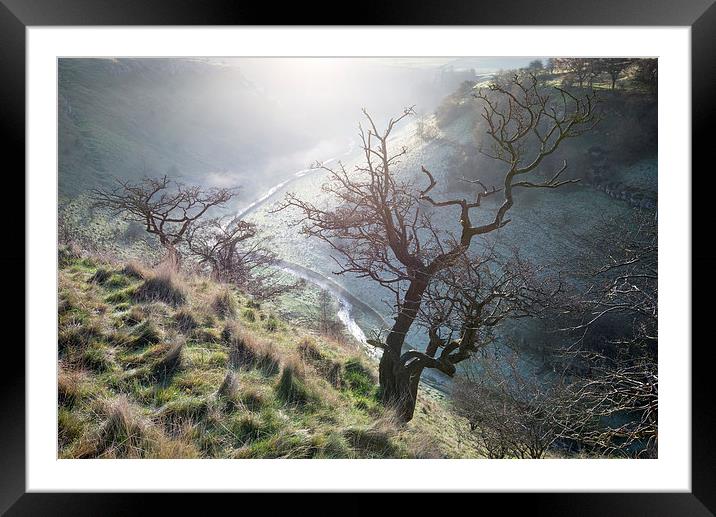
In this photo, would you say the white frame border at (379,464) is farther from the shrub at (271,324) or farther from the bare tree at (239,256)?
the bare tree at (239,256)

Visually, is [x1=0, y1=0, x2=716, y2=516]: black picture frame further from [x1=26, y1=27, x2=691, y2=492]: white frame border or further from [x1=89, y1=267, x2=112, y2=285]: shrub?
[x1=89, y1=267, x2=112, y2=285]: shrub

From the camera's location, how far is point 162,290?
2699 mm

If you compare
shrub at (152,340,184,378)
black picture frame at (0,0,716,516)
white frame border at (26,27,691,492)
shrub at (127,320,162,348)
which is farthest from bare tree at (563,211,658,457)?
shrub at (127,320,162,348)

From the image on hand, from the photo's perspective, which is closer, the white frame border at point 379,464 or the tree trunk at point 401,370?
the white frame border at point 379,464

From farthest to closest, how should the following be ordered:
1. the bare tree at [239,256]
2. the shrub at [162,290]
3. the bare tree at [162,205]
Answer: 1. the bare tree at [239,256]
2. the bare tree at [162,205]
3. the shrub at [162,290]

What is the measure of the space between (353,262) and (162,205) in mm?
1841

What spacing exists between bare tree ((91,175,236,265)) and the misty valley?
3 cm

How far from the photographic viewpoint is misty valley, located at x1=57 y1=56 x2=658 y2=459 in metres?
2.12

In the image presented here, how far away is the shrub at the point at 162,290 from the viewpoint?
103 inches

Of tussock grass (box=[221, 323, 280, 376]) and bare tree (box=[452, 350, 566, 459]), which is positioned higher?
tussock grass (box=[221, 323, 280, 376])

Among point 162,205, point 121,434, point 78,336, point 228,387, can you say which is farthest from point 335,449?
point 162,205
